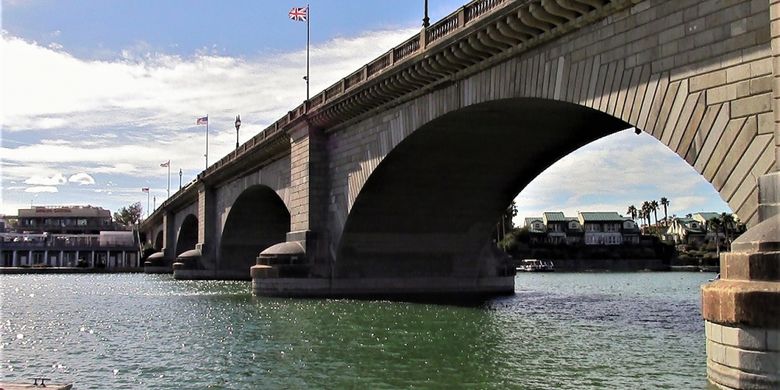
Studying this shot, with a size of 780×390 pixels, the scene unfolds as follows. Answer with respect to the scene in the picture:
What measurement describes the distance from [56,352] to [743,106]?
18834mm

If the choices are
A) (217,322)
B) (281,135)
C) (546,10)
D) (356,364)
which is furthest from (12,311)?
(546,10)

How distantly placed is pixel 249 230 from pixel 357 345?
161 feet

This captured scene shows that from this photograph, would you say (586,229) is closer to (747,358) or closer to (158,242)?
(158,242)

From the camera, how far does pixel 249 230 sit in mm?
71375

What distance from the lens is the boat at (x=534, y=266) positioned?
4458 inches

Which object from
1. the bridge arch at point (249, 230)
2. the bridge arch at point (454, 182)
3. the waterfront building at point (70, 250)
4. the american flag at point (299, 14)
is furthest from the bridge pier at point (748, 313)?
the waterfront building at point (70, 250)

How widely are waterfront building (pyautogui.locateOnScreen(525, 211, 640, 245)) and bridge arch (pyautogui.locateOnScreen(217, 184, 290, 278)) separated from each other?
70386 millimetres

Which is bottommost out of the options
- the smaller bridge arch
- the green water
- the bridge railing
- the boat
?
the green water

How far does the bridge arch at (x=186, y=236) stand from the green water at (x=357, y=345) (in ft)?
197

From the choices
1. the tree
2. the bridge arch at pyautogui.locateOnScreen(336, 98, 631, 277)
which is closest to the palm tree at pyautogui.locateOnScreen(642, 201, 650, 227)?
the tree

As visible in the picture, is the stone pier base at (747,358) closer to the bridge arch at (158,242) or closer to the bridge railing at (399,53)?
the bridge railing at (399,53)

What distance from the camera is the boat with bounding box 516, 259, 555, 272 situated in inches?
4458

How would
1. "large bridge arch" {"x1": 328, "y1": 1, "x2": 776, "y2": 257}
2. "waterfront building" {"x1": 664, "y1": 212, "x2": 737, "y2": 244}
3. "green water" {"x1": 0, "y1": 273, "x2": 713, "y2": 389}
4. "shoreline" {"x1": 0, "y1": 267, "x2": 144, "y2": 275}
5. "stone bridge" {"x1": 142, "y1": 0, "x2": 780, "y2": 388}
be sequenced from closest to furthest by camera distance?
"stone bridge" {"x1": 142, "y1": 0, "x2": 780, "y2": 388} < "large bridge arch" {"x1": 328, "y1": 1, "x2": 776, "y2": 257} < "green water" {"x1": 0, "y1": 273, "x2": 713, "y2": 389} < "shoreline" {"x1": 0, "y1": 267, "x2": 144, "y2": 275} < "waterfront building" {"x1": 664, "y1": 212, "x2": 737, "y2": 244}

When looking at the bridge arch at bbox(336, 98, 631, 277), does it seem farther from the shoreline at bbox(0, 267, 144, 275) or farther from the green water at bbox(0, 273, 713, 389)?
the shoreline at bbox(0, 267, 144, 275)
